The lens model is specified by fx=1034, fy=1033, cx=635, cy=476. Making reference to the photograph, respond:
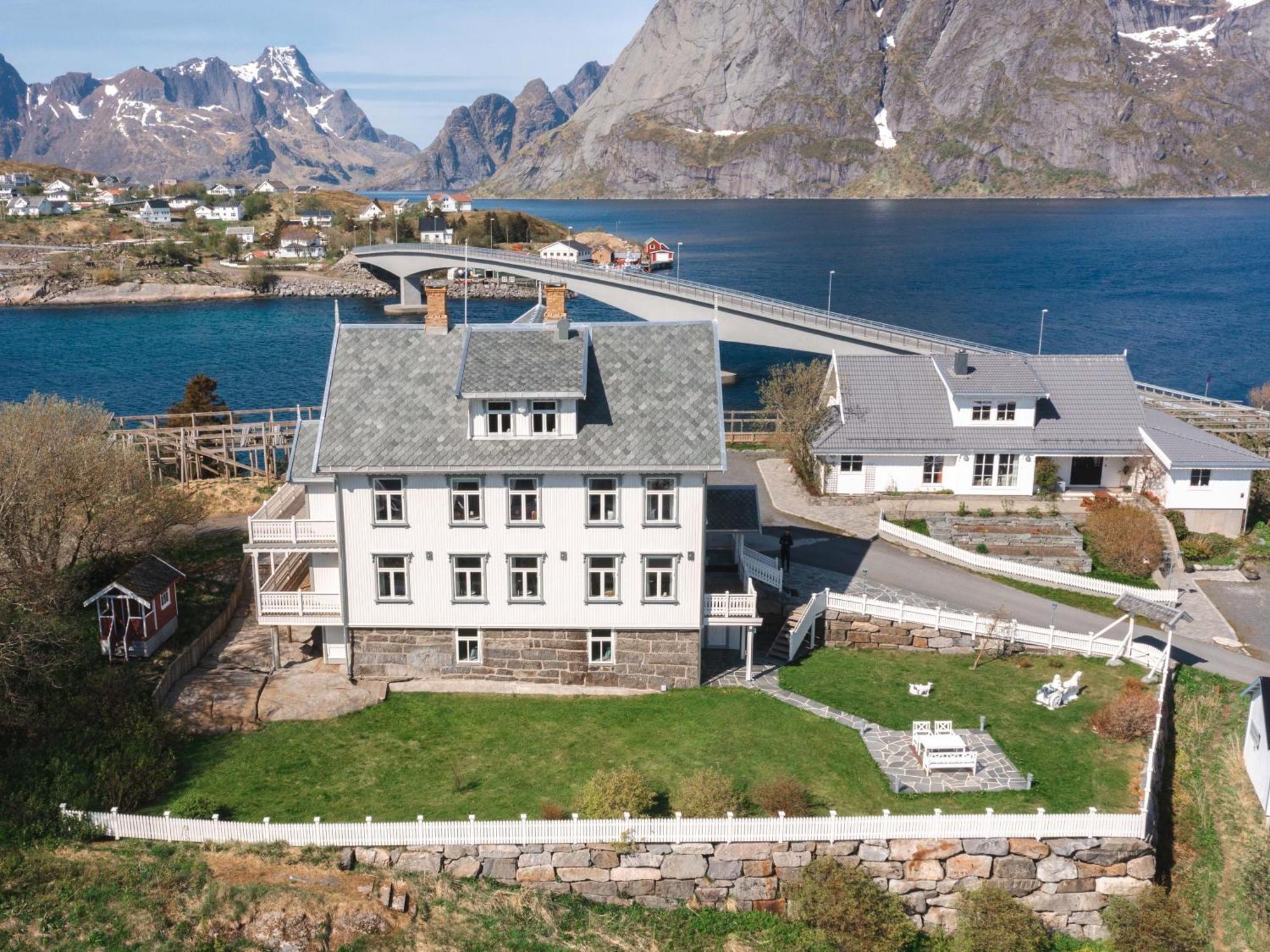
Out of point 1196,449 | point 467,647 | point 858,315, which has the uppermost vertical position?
point 858,315

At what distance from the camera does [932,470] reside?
1889 inches

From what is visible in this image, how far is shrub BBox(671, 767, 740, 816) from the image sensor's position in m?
24.7

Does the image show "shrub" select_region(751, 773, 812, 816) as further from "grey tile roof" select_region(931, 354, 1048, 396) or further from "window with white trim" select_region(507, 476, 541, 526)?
"grey tile roof" select_region(931, 354, 1048, 396)

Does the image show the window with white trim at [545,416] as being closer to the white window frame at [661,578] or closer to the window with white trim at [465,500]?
the window with white trim at [465,500]

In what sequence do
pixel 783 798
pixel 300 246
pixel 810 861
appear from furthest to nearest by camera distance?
pixel 300 246 → pixel 783 798 → pixel 810 861

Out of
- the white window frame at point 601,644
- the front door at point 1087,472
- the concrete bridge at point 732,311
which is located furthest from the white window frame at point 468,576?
the front door at point 1087,472

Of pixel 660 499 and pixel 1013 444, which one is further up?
pixel 660 499

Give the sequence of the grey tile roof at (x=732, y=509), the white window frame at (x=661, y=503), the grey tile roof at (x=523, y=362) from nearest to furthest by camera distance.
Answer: the grey tile roof at (x=523, y=362) < the white window frame at (x=661, y=503) < the grey tile roof at (x=732, y=509)

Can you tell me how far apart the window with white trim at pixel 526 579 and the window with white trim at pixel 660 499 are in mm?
3536

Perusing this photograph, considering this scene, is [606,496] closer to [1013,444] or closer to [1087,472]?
[1013,444]

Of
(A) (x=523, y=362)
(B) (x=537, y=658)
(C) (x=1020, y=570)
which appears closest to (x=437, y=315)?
(A) (x=523, y=362)

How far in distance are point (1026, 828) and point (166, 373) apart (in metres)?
94.2

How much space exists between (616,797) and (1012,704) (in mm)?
13206

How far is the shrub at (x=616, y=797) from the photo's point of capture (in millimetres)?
24484
